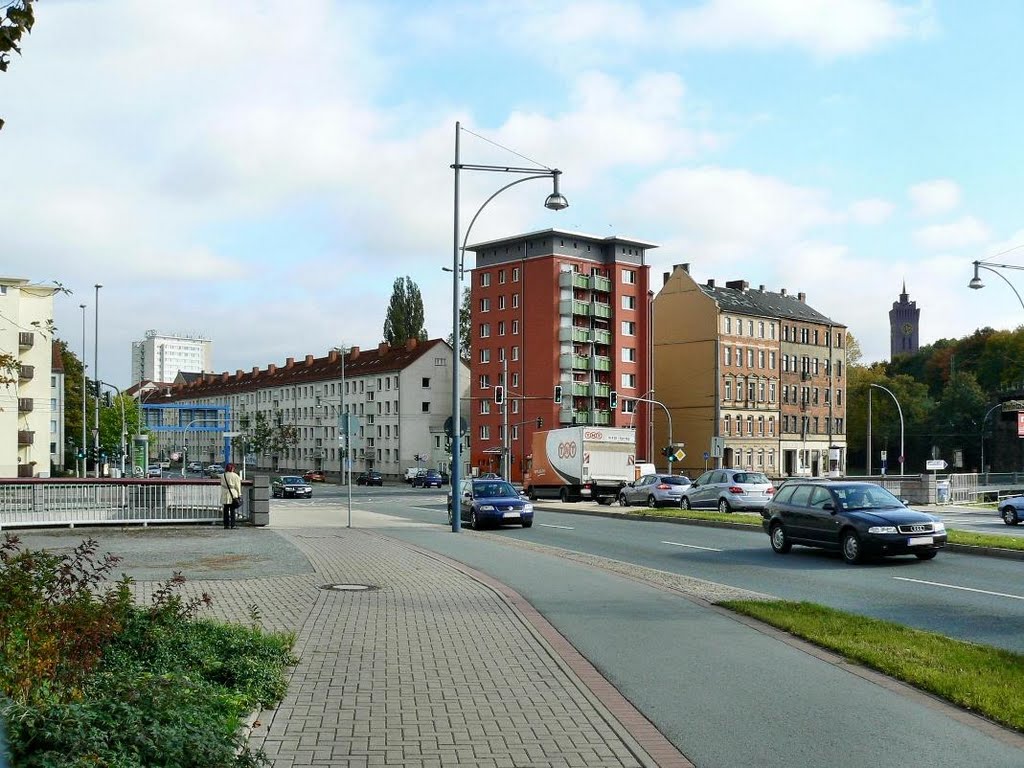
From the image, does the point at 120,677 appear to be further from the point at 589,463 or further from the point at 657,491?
the point at 589,463

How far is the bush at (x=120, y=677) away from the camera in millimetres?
4363

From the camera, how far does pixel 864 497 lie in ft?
63.3

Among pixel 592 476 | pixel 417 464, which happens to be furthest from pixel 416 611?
pixel 417 464

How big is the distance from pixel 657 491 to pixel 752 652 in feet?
108

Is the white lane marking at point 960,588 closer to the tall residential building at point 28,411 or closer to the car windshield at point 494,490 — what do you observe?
the car windshield at point 494,490

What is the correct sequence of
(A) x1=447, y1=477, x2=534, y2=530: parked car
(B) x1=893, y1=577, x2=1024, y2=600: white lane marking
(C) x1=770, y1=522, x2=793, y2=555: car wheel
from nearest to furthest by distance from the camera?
(B) x1=893, y1=577, x2=1024, y2=600: white lane marking
(C) x1=770, y1=522, x2=793, y2=555: car wheel
(A) x1=447, y1=477, x2=534, y2=530: parked car

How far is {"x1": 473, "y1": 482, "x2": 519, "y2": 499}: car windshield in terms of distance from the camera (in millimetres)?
30109

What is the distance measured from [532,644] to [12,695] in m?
5.31

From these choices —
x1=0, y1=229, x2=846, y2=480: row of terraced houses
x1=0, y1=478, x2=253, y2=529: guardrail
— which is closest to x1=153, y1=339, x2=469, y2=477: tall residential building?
x1=0, y1=229, x2=846, y2=480: row of terraced houses

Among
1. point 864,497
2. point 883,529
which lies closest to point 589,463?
point 864,497

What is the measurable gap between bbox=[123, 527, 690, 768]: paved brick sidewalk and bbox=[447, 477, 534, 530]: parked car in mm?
15642

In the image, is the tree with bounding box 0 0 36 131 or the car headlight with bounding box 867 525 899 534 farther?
the car headlight with bounding box 867 525 899 534

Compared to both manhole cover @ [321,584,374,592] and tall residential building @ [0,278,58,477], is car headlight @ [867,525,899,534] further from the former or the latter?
tall residential building @ [0,278,58,477]

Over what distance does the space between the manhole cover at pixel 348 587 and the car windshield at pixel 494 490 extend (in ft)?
53.4
